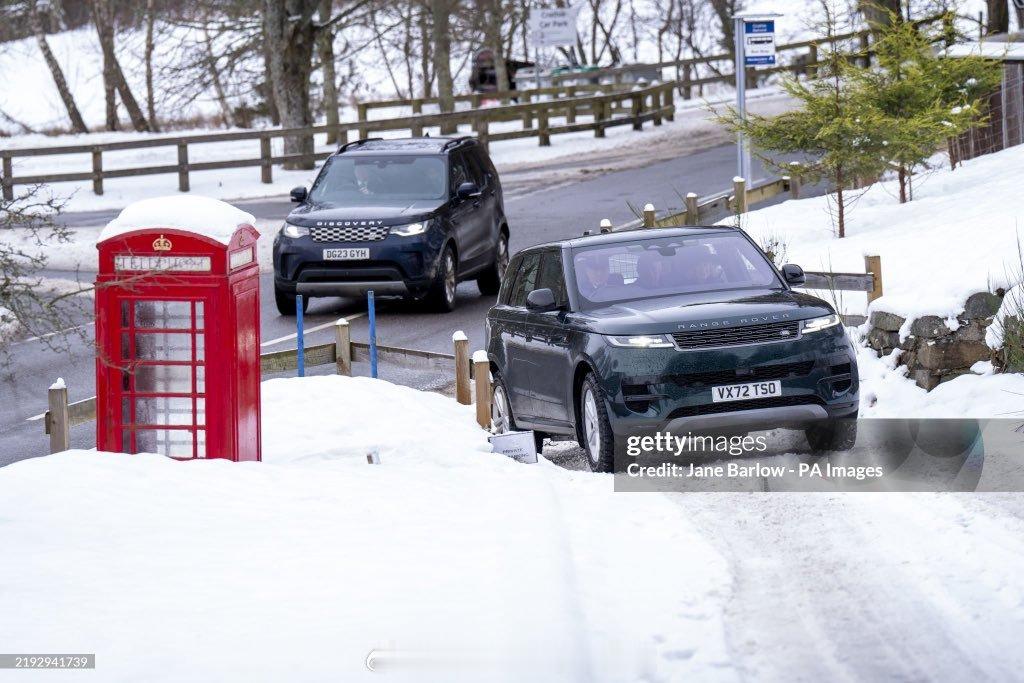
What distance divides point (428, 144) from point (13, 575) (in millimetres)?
12885

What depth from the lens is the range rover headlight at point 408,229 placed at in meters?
17.7

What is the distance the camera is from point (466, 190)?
18.7 metres

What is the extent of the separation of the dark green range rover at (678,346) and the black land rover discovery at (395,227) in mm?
6649

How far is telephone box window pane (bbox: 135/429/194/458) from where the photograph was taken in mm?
9789

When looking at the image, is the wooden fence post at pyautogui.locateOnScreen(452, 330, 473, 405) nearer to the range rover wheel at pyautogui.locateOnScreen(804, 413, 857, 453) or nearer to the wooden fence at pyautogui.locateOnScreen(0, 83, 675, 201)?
the range rover wheel at pyautogui.locateOnScreen(804, 413, 857, 453)

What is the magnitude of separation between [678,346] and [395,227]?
8.89 meters

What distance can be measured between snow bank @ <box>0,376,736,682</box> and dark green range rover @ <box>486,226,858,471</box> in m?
0.56

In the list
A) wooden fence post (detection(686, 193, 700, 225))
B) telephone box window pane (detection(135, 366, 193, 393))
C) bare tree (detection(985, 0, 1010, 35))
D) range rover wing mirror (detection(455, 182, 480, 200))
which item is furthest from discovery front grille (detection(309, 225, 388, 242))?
bare tree (detection(985, 0, 1010, 35))

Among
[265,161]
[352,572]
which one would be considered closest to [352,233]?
[352,572]

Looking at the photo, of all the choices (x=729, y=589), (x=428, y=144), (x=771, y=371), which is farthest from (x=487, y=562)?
(x=428, y=144)

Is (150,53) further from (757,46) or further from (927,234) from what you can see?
(927,234)

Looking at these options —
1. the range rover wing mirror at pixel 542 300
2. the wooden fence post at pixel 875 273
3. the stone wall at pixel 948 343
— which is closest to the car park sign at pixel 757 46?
the wooden fence post at pixel 875 273

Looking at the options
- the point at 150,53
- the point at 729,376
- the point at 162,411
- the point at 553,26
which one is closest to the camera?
the point at 729,376

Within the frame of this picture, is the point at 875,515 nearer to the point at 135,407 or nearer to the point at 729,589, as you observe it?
the point at 729,589
